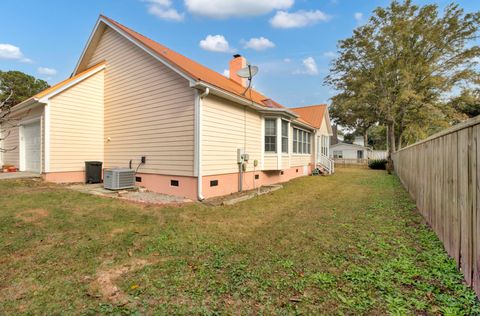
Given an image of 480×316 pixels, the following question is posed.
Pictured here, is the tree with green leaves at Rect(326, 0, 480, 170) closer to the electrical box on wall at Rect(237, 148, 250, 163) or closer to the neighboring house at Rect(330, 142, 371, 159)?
the neighboring house at Rect(330, 142, 371, 159)

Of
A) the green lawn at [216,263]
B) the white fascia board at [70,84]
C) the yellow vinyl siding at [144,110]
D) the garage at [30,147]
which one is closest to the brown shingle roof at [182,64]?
the yellow vinyl siding at [144,110]

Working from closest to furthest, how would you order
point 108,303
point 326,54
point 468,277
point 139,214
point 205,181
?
point 108,303 < point 468,277 < point 139,214 < point 205,181 < point 326,54

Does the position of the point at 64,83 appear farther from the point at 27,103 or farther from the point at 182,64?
the point at 182,64

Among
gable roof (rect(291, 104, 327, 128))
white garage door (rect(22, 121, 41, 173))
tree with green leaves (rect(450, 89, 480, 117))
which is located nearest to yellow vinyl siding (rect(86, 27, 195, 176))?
white garage door (rect(22, 121, 41, 173))

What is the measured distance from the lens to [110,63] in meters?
9.38

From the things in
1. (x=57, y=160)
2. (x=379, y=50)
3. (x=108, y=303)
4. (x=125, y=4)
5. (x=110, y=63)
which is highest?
(x=379, y=50)

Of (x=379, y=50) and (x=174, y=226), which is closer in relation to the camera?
(x=174, y=226)

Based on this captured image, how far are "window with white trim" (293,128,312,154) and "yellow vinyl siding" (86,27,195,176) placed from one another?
25.4 ft

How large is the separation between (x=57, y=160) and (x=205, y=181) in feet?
18.4

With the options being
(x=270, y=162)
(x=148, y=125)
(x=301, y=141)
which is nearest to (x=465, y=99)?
(x=301, y=141)

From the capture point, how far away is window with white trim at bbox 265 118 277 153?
33.6 feet

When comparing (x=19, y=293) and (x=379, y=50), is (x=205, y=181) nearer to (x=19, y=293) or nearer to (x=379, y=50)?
(x=19, y=293)

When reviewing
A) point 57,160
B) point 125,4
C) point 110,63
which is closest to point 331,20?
point 125,4

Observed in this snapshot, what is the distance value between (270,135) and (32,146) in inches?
388
